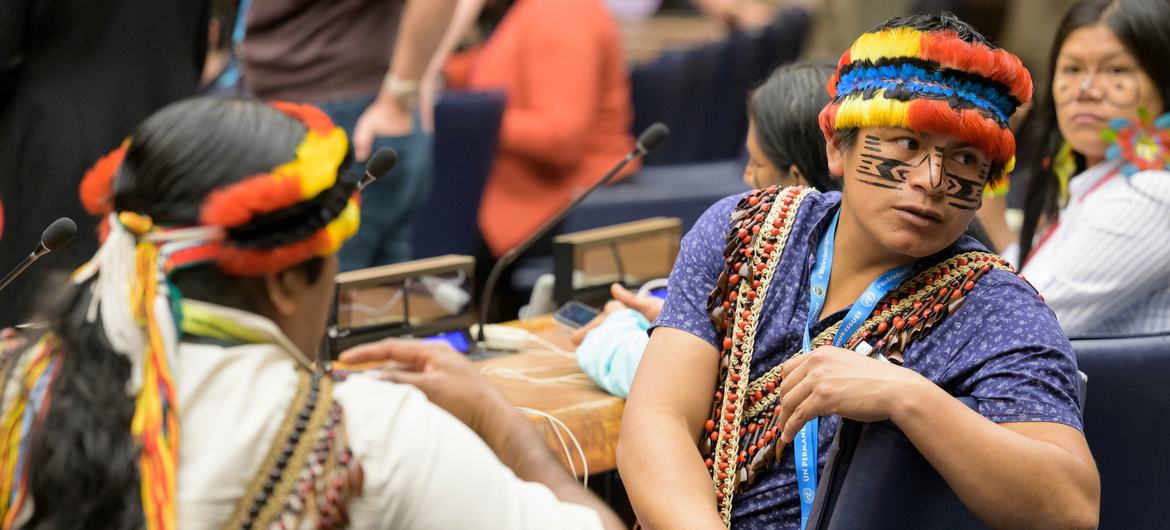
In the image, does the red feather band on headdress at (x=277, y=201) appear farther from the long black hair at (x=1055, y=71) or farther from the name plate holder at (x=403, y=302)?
the long black hair at (x=1055, y=71)

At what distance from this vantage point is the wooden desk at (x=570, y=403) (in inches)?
86.5

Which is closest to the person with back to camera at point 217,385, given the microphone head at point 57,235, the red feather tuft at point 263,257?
the red feather tuft at point 263,257

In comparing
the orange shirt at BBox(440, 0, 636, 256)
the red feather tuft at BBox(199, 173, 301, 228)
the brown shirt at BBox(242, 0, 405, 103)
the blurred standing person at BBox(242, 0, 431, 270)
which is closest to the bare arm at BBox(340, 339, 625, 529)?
the red feather tuft at BBox(199, 173, 301, 228)

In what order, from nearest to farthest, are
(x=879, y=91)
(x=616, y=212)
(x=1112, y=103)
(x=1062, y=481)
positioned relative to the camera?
1. (x=1062, y=481)
2. (x=879, y=91)
3. (x=1112, y=103)
4. (x=616, y=212)

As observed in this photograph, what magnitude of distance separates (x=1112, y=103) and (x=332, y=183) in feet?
5.91

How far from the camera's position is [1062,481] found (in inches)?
63.1

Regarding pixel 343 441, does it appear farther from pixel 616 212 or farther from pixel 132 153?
pixel 616 212

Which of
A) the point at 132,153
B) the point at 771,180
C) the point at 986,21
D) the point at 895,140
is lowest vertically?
the point at 986,21

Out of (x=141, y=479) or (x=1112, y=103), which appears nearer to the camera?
(x=141, y=479)

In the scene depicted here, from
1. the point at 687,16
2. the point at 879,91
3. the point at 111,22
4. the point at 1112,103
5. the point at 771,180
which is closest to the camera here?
the point at 879,91

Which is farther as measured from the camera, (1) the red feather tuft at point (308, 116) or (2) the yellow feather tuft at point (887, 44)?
(2) the yellow feather tuft at point (887, 44)

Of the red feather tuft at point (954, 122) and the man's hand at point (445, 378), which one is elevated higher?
the red feather tuft at point (954, 122)

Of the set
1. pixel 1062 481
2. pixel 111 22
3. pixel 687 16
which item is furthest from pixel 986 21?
pixel 1062 481

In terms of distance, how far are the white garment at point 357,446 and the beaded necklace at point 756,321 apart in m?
0.66
